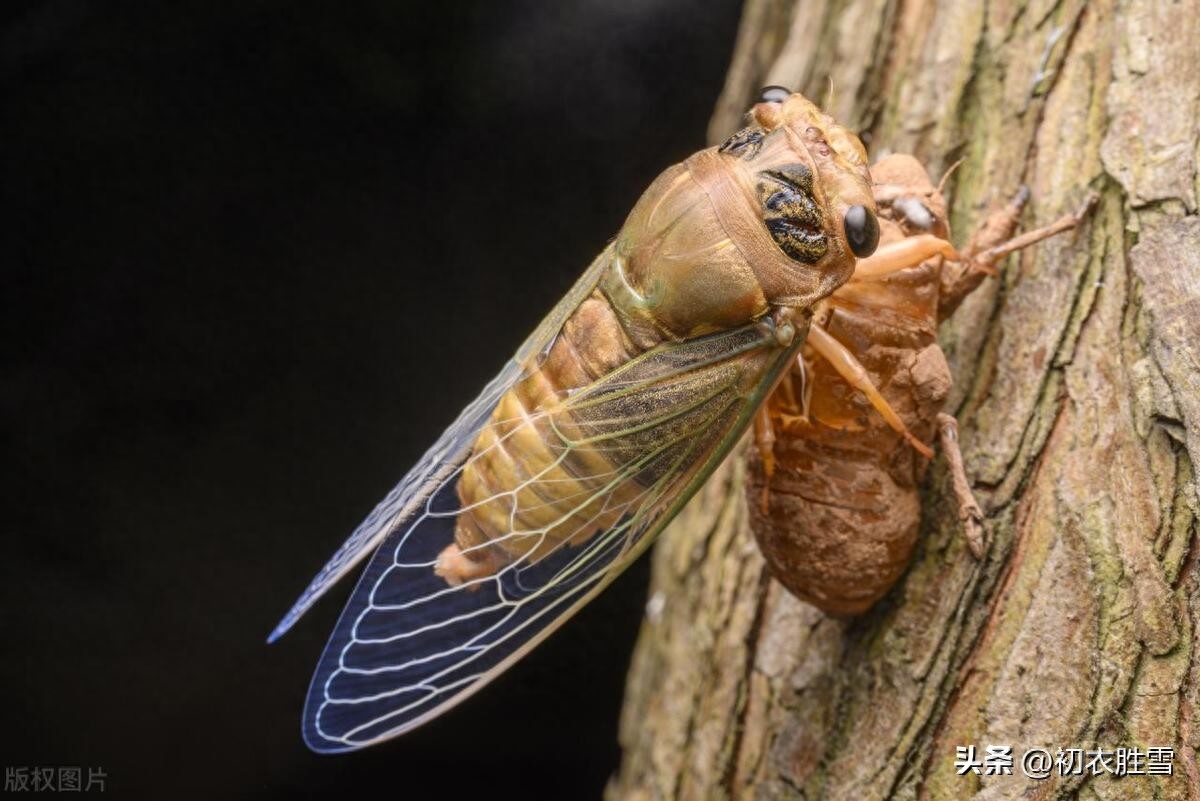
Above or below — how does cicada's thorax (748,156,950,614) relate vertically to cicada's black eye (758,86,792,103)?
below

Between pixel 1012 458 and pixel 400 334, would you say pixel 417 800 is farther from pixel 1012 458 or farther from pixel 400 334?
pixel 1012 458

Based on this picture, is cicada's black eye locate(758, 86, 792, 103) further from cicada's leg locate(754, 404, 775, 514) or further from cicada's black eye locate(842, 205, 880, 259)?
cicada's leg locate(754, 404, 775, 514)

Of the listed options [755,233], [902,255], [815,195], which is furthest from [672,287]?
[902,255]

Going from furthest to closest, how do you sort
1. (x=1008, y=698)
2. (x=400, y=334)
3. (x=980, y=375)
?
1. (x=400, y=334)
2. (x=980, y=375)
3. (x=1008, y=698)

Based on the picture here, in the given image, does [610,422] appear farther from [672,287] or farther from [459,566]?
[459,566]

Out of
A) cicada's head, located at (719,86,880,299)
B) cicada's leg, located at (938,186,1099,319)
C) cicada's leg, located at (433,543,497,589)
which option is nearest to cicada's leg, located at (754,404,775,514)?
cicada's head, located at (719,86,880,299)

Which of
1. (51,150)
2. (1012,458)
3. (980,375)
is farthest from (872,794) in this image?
(51,150)

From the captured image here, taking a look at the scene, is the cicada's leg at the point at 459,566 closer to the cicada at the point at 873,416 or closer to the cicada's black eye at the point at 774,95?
the cicada at the point at 873,416
